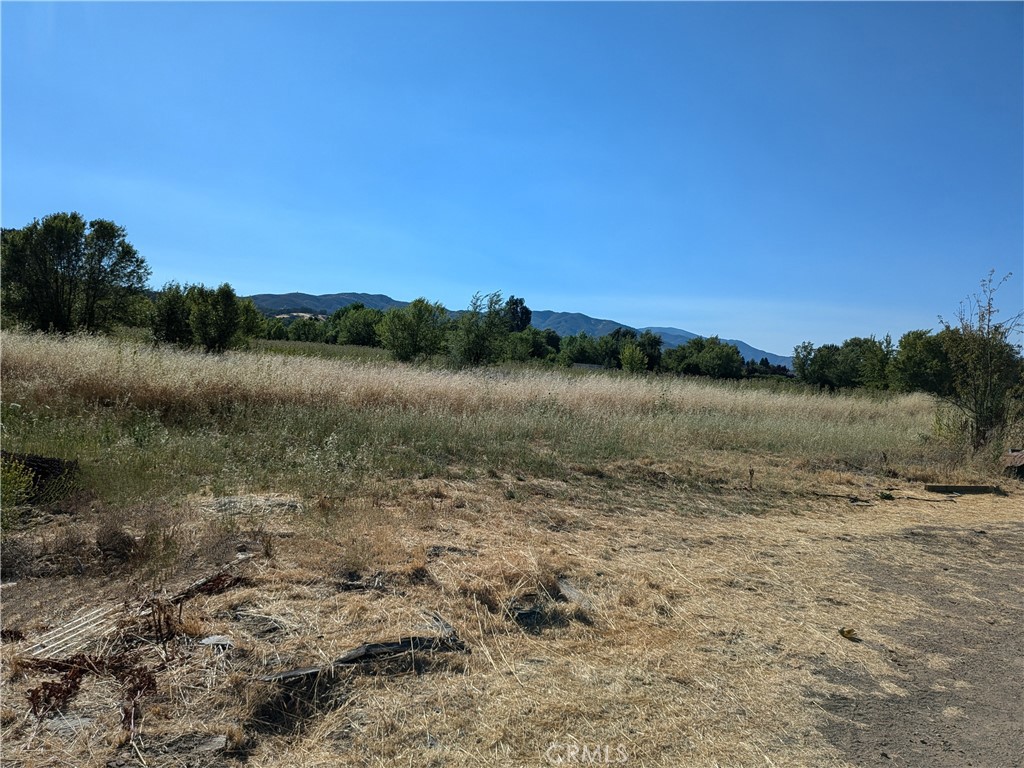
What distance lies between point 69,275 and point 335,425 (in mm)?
20818

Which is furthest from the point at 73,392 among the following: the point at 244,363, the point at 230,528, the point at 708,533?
the point at 708,533

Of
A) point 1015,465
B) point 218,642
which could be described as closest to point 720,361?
point 1015,465

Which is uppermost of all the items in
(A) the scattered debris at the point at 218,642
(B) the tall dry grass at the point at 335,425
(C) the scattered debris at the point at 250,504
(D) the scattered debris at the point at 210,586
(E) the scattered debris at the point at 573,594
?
(B) the tall dry grass at the point at 335,425

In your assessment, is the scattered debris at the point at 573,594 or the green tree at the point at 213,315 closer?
the scattered debris at the point at 573,594

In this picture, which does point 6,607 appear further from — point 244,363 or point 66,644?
point 244,363

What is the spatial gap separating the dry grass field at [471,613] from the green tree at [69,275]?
18754 mm

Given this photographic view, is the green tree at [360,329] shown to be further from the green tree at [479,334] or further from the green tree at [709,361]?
the green tree at [479,334]

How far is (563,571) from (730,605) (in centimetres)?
113

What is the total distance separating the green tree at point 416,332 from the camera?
2734 centimetres

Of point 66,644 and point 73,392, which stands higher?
point 73,392

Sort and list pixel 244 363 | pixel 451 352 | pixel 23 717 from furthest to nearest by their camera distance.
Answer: pixel 451 352 → pixel 244 363 → pixel 23 717

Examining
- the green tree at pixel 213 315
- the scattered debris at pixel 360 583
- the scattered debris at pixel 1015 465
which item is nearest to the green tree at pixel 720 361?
the green tree at pixel 213 315

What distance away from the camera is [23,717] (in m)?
2.32

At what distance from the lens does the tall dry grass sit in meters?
6.50
